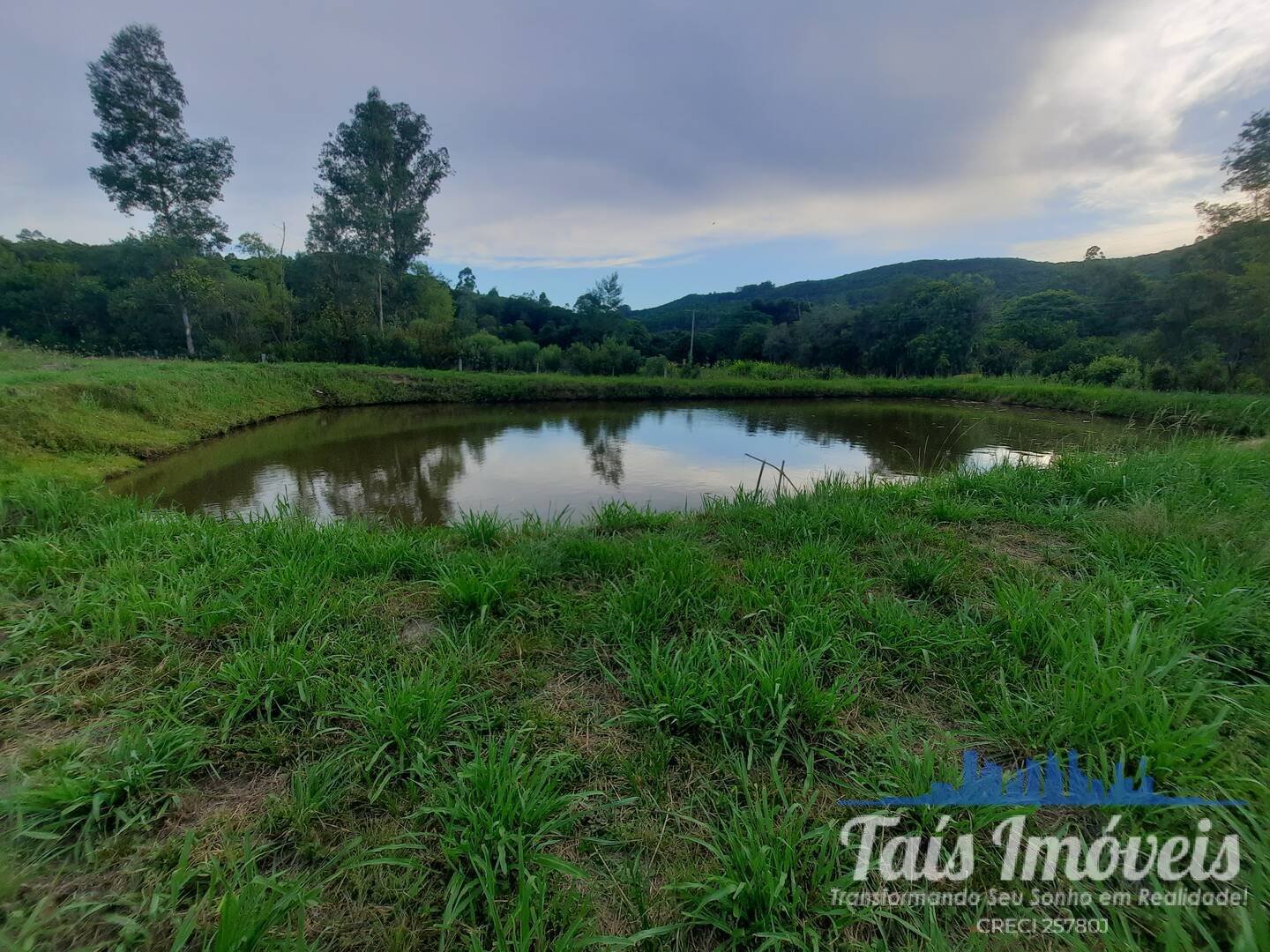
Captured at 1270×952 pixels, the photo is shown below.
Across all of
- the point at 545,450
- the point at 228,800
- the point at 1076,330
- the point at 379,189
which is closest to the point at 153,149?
the point at 379,189

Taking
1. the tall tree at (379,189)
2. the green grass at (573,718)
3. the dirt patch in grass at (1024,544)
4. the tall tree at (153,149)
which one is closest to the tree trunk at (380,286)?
the tall tree at (379,189)

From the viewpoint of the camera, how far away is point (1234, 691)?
1557 millimetres

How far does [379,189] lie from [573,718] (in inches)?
1027

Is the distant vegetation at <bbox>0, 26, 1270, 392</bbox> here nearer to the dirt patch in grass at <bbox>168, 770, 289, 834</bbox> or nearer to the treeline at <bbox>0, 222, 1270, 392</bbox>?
the treeline at <bbox>0, 222, 1270, 392</bbox>

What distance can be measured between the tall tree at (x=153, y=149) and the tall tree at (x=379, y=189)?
11.7 ft

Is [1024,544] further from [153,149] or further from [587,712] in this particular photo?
[153,149]

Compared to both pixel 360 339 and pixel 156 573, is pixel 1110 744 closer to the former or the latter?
pixel 156 573

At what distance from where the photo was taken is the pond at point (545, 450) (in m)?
6.63

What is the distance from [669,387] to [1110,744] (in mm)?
22616

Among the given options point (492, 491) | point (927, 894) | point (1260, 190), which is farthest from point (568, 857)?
point (1260, 190)

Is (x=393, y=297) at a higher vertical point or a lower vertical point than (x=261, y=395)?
higher

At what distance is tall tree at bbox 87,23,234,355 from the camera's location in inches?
667

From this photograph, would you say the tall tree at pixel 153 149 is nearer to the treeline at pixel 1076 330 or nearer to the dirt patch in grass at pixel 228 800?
the dirt patch in grass at pixel 228 800

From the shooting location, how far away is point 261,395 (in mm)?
14516
